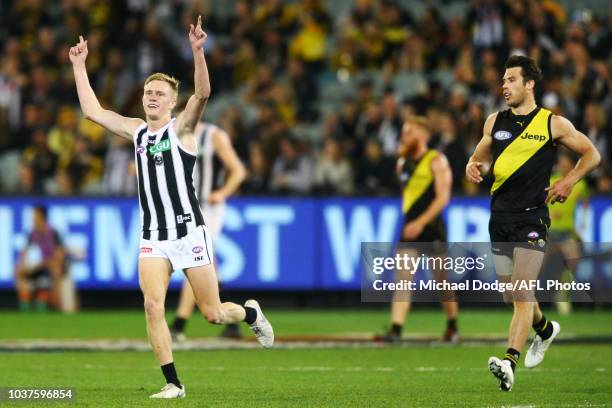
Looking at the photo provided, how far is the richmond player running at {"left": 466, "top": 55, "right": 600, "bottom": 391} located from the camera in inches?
402

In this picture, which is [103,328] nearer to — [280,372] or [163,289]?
[280,372]

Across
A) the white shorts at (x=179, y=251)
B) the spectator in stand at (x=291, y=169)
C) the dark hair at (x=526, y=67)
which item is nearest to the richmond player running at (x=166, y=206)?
the white shorts at (x=179, y=251)

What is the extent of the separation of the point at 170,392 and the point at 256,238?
10.6 m

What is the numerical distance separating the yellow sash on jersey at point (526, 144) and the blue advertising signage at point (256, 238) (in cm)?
935

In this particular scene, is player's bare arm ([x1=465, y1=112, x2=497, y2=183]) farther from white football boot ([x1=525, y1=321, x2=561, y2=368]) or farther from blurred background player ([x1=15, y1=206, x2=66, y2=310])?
blurred background player ([x1=15, y1=206, x2=66, y2=310])

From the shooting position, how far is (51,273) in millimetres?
20141

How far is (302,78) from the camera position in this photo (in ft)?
76.2

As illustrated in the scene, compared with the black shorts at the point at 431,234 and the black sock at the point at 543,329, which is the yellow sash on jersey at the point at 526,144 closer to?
the black sock at the point at 543,329

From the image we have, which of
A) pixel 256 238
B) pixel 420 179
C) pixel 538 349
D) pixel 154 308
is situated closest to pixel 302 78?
pixel 256 238

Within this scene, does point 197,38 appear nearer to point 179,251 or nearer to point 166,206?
point 166,206

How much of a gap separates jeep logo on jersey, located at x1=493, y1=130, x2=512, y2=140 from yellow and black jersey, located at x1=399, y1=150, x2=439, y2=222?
4.41m

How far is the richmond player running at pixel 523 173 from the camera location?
1022 cm

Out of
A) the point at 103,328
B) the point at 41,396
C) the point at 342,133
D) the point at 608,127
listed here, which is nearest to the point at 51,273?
the point at 103,328

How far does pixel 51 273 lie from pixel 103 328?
11.1ft
